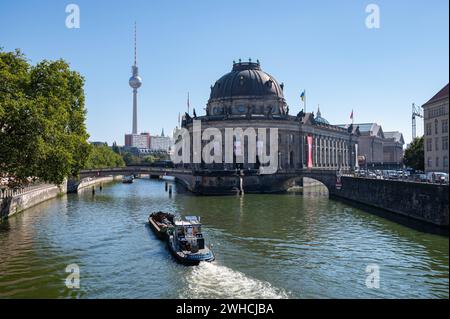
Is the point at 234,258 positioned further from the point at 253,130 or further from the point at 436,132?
the point at 253,130

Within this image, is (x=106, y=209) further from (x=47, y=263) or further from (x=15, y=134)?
(x=47, y=263)

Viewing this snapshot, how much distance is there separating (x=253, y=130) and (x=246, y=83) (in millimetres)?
21583

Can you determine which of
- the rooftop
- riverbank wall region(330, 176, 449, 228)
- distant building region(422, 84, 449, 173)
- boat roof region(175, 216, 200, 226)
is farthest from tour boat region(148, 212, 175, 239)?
the rooftop

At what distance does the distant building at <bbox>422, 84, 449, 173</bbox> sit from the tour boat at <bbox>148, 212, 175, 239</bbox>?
42118 millimetres

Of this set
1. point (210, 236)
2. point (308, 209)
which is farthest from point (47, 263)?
point (308, 209)

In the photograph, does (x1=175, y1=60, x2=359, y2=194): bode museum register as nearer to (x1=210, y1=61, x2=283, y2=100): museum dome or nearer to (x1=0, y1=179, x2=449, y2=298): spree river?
(x1=210, y1=61, x2=283, y2=100): museum dome

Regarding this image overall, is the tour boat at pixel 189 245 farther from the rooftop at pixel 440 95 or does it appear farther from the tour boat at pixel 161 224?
the rooftop at pixel 440 95

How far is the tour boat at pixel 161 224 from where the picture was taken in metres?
45.2

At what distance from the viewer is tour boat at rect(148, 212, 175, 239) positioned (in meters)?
45.2

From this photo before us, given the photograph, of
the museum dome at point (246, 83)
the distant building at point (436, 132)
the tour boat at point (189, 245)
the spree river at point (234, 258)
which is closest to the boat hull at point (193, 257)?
the tour boat at point (189, 245)

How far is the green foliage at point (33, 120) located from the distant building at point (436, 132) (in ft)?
172

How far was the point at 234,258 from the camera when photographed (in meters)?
36.7

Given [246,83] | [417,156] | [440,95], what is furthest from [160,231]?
[246,83]
